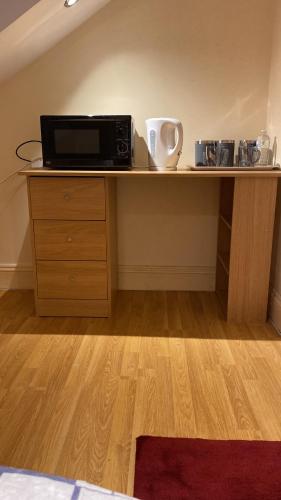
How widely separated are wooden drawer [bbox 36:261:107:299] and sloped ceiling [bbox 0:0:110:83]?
1.15 meters

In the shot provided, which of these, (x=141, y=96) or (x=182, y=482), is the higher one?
(x=141, y=96)

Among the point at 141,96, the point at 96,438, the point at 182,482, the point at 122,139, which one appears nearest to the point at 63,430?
the point at 96,438

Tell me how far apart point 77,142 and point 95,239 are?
0.55 meters

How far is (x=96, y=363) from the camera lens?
1901mm

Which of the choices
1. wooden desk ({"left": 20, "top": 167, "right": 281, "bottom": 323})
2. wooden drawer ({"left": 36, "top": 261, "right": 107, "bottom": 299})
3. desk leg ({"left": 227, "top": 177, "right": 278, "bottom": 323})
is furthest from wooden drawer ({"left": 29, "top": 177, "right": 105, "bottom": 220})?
desk leg ({"left": 227, "top": 177, "right": 278, "bottom": 323})

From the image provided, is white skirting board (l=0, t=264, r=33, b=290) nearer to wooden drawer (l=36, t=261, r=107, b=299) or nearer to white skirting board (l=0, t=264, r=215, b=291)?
white skirting board (l=0, t=264, r=215, b=291)

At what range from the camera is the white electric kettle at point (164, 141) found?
2.28m

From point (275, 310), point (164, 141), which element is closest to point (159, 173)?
point (164, 141)

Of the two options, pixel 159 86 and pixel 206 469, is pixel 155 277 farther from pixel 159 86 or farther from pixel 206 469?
pixel 206 469

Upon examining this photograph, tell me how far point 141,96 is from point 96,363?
65.3 inches

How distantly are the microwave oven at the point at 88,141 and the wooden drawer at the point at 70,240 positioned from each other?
1.10 feet

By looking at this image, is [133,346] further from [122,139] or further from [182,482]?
[122,139]

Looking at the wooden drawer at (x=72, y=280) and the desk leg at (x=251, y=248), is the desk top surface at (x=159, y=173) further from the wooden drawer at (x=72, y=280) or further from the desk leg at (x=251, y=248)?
the wooden drawer at (x=72, y=280)

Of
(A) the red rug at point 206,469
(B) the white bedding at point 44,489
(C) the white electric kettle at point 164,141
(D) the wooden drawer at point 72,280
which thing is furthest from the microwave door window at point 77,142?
(B) the white bedding at point 44,489
